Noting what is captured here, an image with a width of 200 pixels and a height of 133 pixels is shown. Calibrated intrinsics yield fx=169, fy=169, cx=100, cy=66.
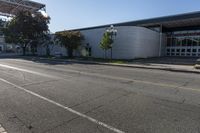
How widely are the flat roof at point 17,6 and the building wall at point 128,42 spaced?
1067 inches

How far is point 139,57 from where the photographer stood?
3116cm

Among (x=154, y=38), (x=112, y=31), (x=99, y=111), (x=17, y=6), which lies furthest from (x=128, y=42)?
(x=17, y=6)

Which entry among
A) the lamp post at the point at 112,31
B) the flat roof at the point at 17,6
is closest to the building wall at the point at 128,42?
the lamp post at the point at 112,31

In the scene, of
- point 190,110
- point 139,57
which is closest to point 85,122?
point 190,110

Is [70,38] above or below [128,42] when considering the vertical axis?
above

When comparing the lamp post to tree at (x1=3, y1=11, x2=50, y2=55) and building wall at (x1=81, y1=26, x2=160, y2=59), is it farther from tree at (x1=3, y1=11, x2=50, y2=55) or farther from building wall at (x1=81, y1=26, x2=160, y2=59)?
tree at (x1=3, y1=11, x2=50, y2=55)

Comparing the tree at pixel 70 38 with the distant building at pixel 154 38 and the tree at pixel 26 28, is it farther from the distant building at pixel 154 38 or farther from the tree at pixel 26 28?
the tree at pixel 26 28

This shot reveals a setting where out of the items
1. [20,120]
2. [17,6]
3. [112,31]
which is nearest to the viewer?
[20,120]

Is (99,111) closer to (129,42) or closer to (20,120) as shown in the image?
(20,120)

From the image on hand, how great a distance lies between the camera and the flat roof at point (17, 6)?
4809 cm

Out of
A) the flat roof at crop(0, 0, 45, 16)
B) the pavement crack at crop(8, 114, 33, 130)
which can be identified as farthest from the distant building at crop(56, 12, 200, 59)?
the pavement crack at crop(8, 114, 33, 130)

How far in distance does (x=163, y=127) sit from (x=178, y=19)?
1295 inches

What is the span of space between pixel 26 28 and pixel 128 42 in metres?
26.0

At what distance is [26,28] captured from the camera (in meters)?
40.9
